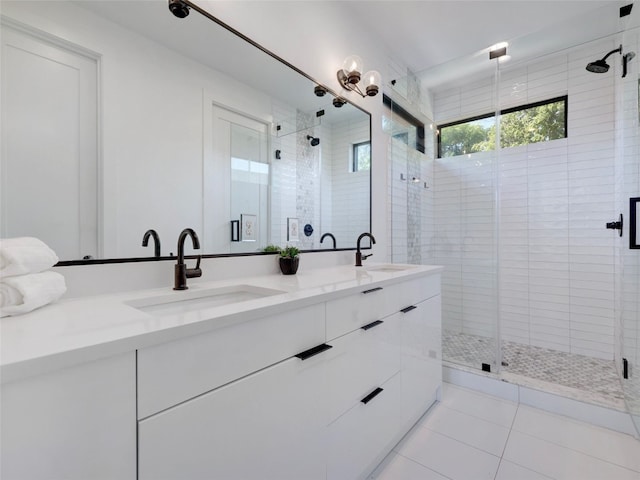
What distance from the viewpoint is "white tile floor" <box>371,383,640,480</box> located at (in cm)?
145

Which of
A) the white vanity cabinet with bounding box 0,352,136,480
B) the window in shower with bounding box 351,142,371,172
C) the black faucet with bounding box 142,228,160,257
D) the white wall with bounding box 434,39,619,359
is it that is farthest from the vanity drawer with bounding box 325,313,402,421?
the white wall with bounding box 434,39,619,359

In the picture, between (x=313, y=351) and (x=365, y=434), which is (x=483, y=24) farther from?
(x=365, y=434)

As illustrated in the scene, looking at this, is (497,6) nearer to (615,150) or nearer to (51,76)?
(615,150)

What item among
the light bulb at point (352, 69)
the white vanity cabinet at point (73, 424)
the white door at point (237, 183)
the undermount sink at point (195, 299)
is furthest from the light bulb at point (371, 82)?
the white vanity cabinet at point (73, 424)

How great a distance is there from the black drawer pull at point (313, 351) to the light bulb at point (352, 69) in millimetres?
1847

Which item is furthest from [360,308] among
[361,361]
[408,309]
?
[408,309]

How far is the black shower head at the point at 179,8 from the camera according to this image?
121 cm

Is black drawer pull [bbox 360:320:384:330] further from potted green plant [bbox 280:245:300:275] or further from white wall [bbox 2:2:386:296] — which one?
white wall [bbox 2:2:386:296]

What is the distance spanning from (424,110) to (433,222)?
1161 millimetres

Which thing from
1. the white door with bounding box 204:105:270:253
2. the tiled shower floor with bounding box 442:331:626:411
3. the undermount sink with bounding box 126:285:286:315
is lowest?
the tiled shower floor with bounding box 442:331:626:411

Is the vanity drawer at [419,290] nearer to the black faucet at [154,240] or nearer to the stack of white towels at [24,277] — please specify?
the black faucet at [154,240]

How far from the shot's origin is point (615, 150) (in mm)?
2547

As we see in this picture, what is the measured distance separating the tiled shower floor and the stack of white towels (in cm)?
261

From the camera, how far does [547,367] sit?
8.04 ft
